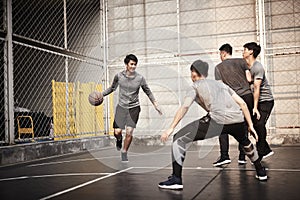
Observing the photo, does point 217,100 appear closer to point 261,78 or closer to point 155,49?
point 261,78

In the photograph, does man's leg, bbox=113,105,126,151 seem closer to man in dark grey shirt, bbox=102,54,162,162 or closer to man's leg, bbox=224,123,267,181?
man in dark grey shirt, bbox=102,54,162,162

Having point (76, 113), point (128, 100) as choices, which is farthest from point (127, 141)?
point (76, 113)

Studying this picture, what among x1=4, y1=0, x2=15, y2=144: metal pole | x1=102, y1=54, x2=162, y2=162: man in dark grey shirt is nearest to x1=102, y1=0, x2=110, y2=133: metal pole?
x1=4, y1=0, x2=15, y2=144: metal pole

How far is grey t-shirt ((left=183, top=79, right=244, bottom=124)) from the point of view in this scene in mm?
3576

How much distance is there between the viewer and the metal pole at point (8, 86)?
6.33 meters

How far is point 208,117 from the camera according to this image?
12.0 ft

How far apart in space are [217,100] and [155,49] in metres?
6.27

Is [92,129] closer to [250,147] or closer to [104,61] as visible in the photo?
[104,61]

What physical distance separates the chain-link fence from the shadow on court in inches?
112

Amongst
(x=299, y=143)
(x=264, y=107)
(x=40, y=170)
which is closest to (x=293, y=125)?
(x=299, y=143)

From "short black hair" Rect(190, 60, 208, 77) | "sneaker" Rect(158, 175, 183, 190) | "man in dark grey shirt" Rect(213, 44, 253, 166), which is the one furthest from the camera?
"man in dark grey shirt" Rect(213, 44, 253, 166)

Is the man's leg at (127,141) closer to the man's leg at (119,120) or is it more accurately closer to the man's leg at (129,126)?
the man's leg at (129,126)

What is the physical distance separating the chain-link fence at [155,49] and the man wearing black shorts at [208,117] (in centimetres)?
475

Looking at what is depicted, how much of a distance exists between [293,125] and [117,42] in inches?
209
